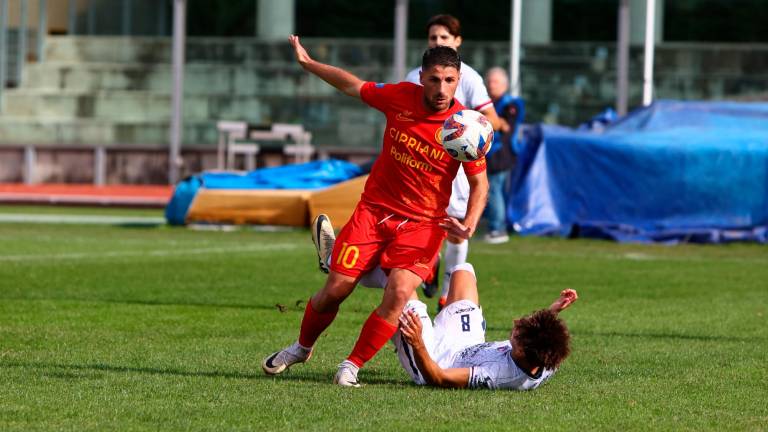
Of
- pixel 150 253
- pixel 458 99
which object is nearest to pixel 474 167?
pixel 458 99

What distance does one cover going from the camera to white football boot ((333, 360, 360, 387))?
25.4 ft

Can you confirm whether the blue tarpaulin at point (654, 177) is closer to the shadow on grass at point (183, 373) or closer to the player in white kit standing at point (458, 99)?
the player in white kit standing at point (458, 99)

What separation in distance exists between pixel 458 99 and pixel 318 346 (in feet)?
8.09

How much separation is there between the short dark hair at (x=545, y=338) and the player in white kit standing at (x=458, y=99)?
296cm

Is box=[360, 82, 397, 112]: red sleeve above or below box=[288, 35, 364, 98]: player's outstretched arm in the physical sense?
below

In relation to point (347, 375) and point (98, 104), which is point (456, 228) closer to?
point (347, 375)

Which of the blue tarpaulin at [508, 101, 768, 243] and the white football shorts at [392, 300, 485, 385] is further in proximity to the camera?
the blue tarpaulin at [508, 101, 768, 243]

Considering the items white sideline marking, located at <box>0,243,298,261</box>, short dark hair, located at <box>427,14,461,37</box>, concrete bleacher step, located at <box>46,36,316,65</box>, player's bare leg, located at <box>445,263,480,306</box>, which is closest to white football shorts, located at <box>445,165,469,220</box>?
short dark hair, located at <box>427,14,461,37</box>

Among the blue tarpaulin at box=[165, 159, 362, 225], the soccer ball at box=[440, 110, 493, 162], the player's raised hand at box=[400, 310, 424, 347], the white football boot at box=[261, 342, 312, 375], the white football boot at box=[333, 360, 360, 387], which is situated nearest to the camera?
the player's raised hand at box=[400, 310, 424, 347]

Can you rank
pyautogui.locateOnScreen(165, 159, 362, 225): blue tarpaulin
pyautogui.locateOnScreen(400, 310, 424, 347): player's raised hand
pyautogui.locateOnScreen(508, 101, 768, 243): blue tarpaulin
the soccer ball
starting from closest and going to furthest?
pyautogui.locateOnScreen(400, 310, 424, 347): player's raised hand < the soccer ball < pyautogui.locateOnScreen(508, 101, 768, 243): blue tarpaulin < pyautogui.locateOnScreen(165, 159, 362, 225): blue tarpaulin

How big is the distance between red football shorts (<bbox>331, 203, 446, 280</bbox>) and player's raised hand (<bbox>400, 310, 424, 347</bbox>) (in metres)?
0.34

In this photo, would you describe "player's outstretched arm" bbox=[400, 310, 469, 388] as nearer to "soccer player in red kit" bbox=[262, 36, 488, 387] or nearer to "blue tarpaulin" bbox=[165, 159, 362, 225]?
"soccer player in red kit" bbox=[262, 36, 488, 387]

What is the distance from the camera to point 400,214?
26.4 ft

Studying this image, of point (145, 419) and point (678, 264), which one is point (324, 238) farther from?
point (678, 264)
